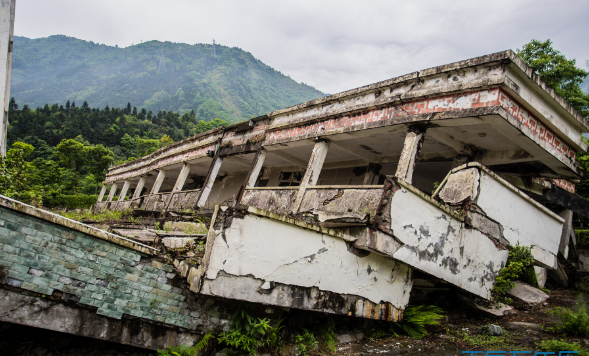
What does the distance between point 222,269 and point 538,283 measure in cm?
740

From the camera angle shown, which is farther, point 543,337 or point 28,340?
point 543,337

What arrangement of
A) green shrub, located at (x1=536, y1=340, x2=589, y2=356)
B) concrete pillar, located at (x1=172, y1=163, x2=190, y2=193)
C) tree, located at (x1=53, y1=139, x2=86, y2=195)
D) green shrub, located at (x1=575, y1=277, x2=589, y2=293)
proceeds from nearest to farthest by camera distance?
green shrub, located at (x1=536, y1=340, x2=589, y2=356)
green shrub, located at (x1=575, y1=277, x2=589, y2=293)
concrete pillar, located at (x1=172, y1=163, x2=190, y2=193)
tree, located at (x1=53, y1=139, x2=86, y2=195)

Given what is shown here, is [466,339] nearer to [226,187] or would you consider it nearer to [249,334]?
[249,334]

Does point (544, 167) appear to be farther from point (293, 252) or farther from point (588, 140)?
point (588, 140)

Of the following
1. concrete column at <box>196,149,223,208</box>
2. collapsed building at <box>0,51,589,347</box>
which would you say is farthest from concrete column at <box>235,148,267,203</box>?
concrete column at <box>196,149,223,208</box>

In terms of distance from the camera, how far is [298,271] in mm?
4328

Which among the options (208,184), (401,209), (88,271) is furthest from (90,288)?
(208,184)

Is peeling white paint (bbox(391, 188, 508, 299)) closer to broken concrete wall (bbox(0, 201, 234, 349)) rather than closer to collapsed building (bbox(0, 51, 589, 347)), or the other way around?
collapsed building (bbox(0, 51, 589, 347))

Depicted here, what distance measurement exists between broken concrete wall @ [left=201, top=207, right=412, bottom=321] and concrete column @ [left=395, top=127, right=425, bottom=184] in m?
1.58

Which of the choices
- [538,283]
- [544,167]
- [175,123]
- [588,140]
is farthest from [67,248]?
[175,123]

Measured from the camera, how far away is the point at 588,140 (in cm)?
1520

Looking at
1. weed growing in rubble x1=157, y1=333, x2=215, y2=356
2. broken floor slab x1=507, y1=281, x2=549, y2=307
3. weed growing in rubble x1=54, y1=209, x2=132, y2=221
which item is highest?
broken floor slab x1=507, y1=281, x2=549, y2=307

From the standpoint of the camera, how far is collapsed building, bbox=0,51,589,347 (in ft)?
13.2

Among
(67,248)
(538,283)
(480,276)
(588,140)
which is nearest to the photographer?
(67,248)
